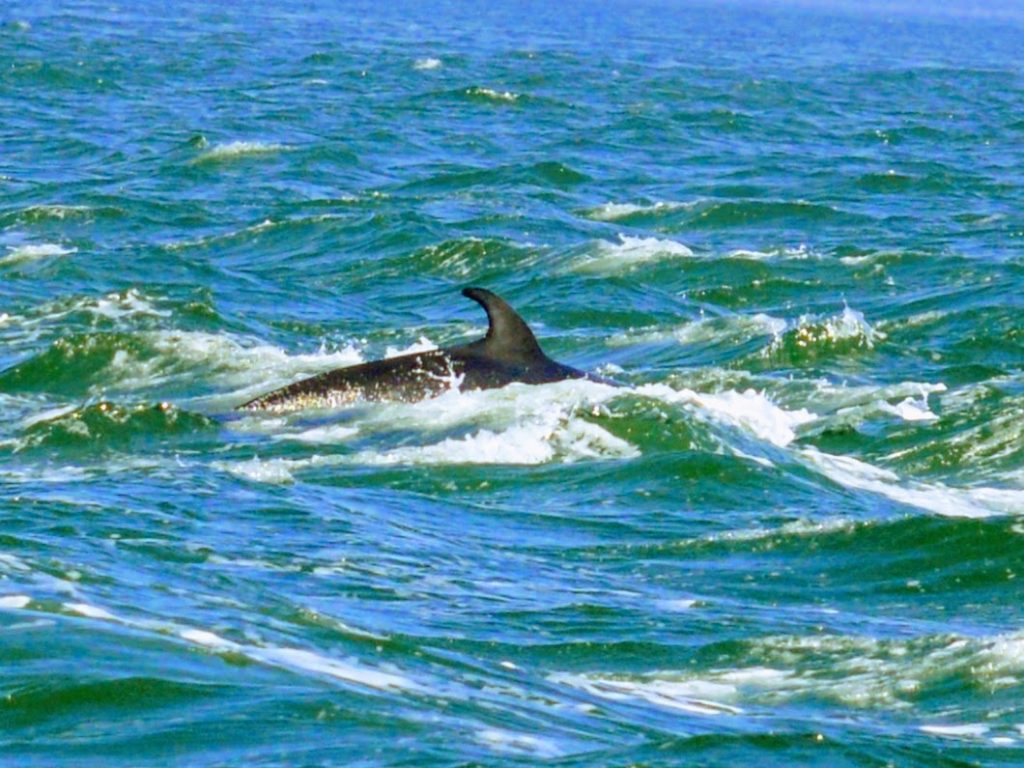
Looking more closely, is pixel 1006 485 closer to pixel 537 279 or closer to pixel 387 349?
pixel 387 349

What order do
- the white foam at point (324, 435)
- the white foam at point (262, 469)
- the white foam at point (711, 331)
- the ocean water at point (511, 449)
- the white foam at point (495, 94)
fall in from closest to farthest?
1. the ocean water at point (511, 449)
2. the white foam at point (262, 469)
3. the white foam at point (324, 435)
4. the white foam at point (711, 331)
5. the white foam at point (495, 94)

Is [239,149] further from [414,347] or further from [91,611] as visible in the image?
[91,611]

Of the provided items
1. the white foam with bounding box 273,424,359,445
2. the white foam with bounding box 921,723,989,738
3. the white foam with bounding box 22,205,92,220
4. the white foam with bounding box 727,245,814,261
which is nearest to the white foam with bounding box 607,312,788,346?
the white foam with bounding box 727,245,814,261

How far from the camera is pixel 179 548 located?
12.3m

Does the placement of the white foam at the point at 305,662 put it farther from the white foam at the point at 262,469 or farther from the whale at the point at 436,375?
the whale at the point at 436,375

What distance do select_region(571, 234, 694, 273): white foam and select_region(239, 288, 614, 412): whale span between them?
9391mm

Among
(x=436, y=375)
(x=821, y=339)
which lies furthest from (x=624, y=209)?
(x=436, y=375)

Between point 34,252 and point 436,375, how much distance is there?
33.4 feet

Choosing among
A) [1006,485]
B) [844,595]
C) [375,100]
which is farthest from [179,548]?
[375,100]

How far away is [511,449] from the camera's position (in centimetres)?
1595

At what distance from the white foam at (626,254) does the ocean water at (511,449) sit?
74 mm

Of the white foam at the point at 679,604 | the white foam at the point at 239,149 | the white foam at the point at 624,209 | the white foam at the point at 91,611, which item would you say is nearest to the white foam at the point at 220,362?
the white foam at the point at 679,604

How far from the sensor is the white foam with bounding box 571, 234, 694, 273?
2684cm

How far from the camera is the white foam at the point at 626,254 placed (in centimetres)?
2684
